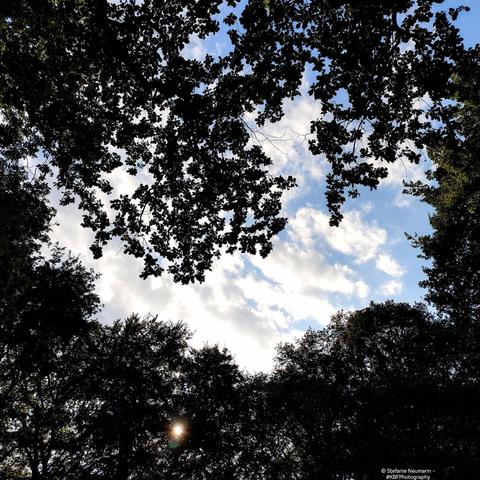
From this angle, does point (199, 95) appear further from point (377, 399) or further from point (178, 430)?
point (178, 430)

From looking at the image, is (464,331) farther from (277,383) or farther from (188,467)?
(188,467)

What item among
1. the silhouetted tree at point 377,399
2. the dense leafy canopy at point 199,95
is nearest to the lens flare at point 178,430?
the silhouetted tree at point 377,399

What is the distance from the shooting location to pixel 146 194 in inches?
458

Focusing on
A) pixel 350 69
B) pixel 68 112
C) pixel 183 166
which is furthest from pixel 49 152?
pixel 350 69

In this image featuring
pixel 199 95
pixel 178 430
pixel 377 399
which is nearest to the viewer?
pixel 199 95

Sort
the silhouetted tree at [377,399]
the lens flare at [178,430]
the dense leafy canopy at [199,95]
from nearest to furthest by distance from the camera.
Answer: the dense leafy canopy at [199,95], the silhouetted tree at [377,399], the lens flare at [178,430]

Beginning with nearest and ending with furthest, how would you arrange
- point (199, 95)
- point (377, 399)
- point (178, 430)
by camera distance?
point (199, 95) < point (377, 399) < point (178, 430)

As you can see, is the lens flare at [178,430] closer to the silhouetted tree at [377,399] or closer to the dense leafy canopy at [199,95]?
the silhouetted tree at [377,399]

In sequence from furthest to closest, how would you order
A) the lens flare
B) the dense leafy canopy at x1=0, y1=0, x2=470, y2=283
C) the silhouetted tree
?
1. the lens flare
2. the silhouetted tree
3. the dense leafy canopy at x1=0, y1=0, x2=470, y2=283

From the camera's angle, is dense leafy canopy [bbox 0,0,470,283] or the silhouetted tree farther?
the silhouetted tree

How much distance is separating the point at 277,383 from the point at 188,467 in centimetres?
1084

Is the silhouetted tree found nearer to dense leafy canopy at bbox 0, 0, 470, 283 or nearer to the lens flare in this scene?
the lens flare

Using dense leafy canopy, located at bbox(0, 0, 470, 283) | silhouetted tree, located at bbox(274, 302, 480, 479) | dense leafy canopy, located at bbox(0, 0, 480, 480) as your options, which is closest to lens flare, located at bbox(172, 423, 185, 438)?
dense leafy canopy, located at bbox(0, 0, 480, 480)

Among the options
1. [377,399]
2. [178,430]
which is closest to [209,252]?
[377,399]
